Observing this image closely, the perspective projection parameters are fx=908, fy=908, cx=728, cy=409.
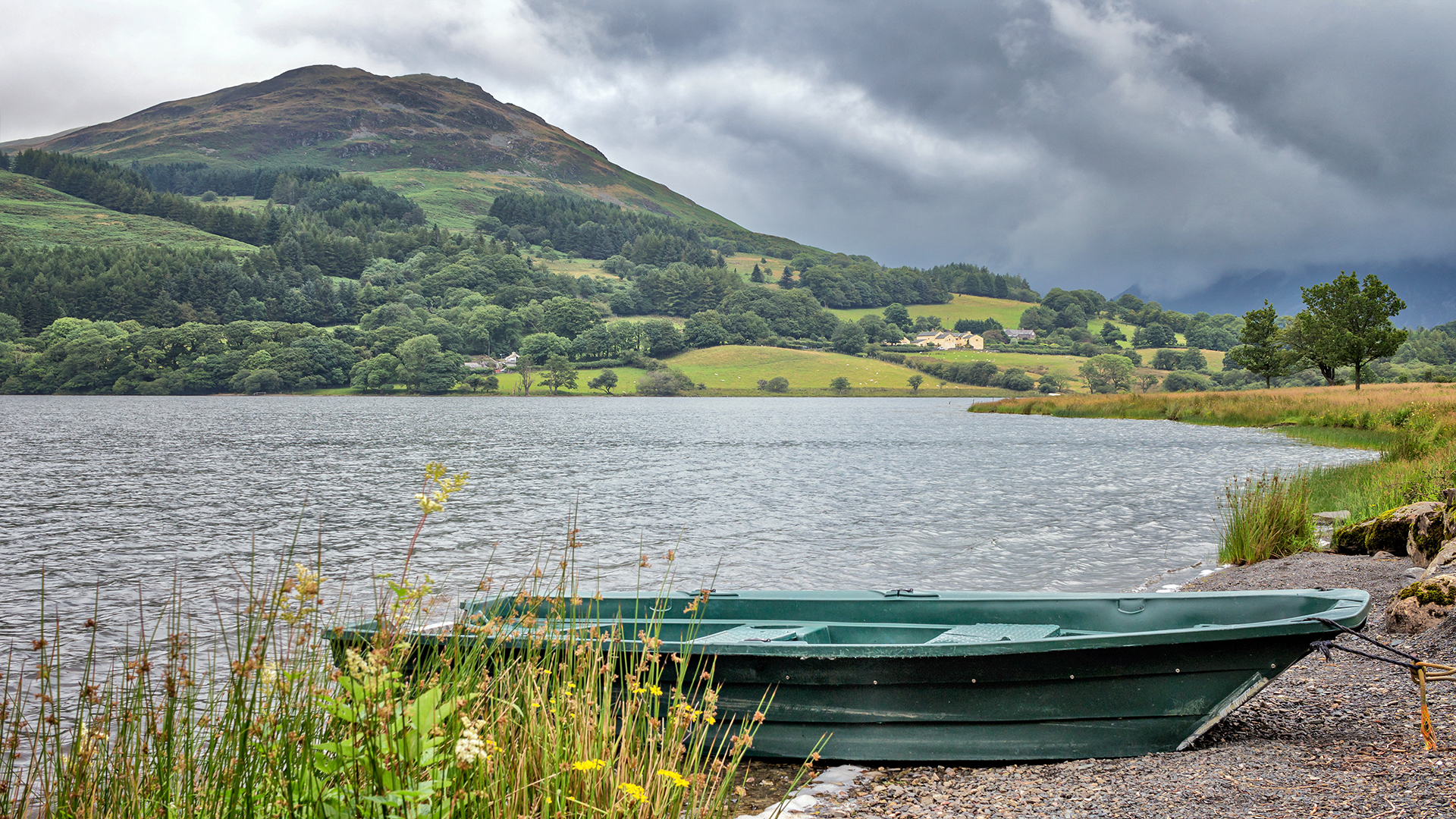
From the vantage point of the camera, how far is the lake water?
49.9 ft

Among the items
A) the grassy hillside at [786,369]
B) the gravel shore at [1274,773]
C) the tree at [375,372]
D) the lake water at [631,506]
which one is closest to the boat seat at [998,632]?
the gravel shore at [1274,773]

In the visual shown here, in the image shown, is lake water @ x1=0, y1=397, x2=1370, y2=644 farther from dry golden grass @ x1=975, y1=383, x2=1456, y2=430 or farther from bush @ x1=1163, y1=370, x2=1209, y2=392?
bush @ x1=1163, y1=370, x2=1209, y2=392

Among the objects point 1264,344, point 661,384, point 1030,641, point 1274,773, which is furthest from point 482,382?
point 1274,773

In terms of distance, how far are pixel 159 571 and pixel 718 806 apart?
1415cm

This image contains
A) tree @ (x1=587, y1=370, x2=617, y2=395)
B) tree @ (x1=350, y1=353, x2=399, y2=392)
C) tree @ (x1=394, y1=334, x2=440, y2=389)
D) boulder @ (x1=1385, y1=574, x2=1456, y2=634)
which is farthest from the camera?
tree @ (x1=587, y1=370, x2=617, y2=395)

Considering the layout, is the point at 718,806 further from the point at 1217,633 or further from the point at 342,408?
the point at 342,408

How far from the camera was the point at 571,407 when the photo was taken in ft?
335

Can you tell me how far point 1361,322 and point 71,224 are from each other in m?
200

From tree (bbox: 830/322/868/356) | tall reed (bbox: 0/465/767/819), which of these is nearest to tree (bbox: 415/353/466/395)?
tree (bbox: 830/322/868/356)

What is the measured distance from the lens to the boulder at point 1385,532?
1085cm

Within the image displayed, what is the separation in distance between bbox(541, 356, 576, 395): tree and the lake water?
7653cm

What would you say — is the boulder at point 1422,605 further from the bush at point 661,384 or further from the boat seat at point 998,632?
the bush at point 661,384

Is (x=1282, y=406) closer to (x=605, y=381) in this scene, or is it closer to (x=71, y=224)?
(x=605, y=381)

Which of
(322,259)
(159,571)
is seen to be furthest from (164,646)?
(322,259)
